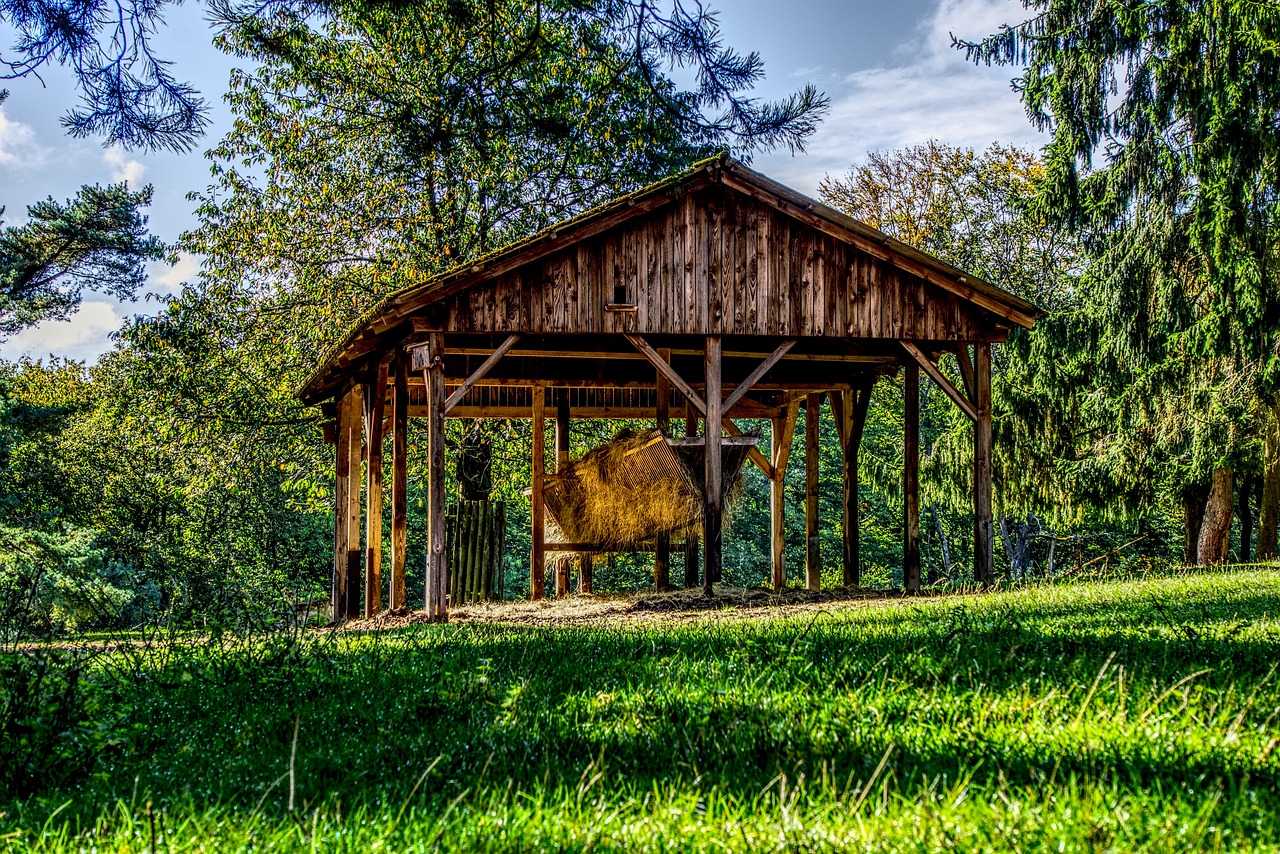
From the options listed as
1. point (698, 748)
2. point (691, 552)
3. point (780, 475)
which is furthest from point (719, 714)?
point (780, 475)

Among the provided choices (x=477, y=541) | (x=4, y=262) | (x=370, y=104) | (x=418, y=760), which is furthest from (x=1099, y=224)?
(x=4, y=262)

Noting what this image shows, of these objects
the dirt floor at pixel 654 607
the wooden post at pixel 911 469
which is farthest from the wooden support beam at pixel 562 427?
the wooden post at pixel 911 469

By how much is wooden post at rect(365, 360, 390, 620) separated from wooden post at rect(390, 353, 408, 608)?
804 mm

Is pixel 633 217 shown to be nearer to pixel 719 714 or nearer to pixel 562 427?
pixel 562 427

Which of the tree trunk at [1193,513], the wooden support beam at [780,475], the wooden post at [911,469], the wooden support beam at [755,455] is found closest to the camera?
the wooden post at [911,469]

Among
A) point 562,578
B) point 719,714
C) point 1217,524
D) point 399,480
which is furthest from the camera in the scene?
point 1217,524

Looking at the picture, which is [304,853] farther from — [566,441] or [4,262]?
[4,262]

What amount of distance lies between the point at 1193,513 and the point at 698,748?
2105 cm

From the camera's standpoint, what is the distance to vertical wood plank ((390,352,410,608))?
13383 mm

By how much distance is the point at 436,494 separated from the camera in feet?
39.5

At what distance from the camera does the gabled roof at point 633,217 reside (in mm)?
12000

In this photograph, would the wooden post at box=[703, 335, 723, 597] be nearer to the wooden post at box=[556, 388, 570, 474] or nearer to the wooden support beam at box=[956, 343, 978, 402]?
the wooden support beam at box=[956, 343, 978, 402]

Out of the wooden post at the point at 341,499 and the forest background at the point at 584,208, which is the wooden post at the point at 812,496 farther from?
the wooden post at the point at 341,499

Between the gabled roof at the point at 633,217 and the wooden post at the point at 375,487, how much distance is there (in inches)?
24.2
